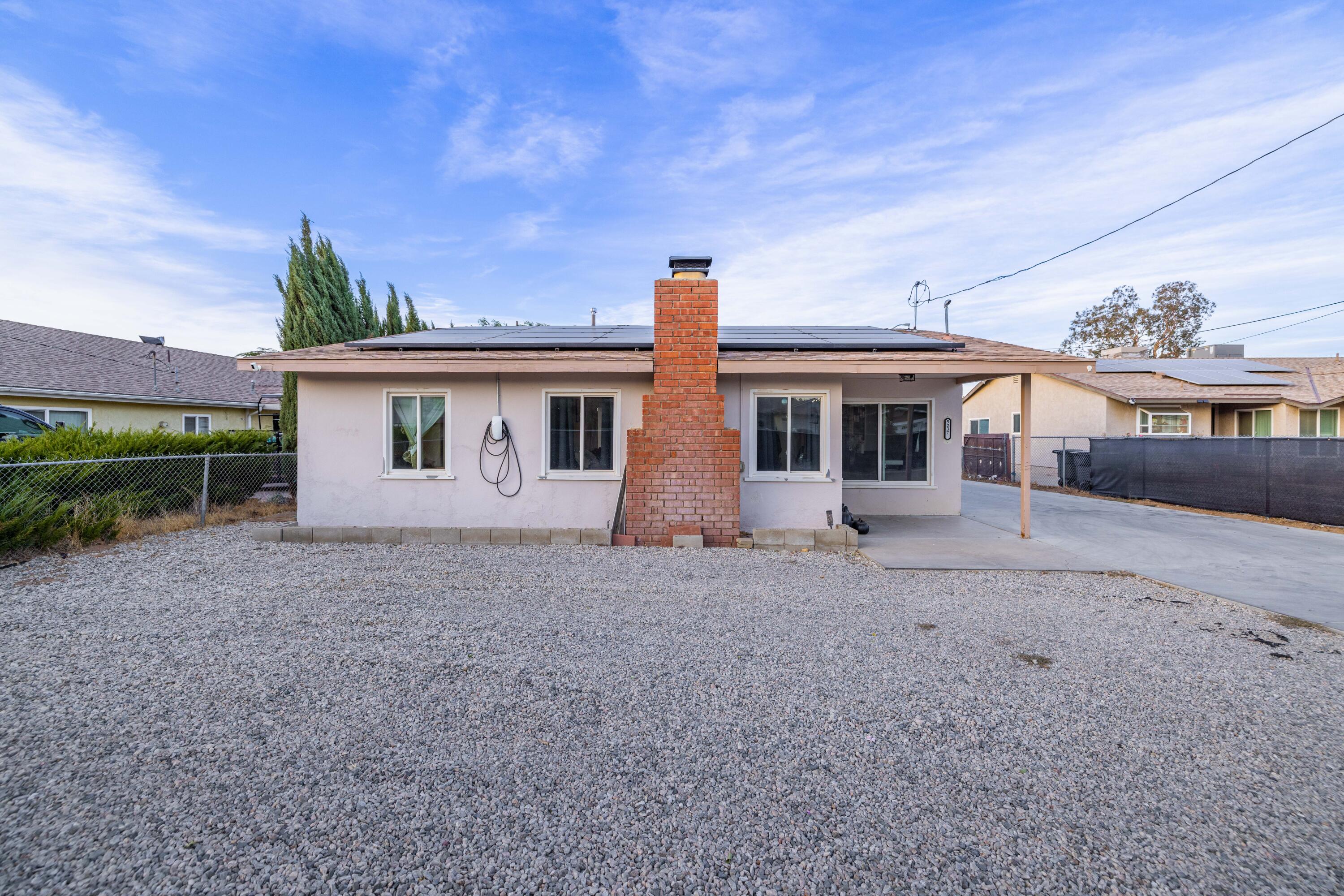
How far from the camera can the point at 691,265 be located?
7980 millimetres

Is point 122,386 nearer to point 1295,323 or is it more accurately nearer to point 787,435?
point 787,435

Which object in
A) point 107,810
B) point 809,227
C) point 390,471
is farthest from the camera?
point 809,227

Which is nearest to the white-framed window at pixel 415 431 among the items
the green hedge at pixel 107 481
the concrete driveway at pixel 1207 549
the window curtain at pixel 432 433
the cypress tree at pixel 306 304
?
the window curtain at pixel 432 433

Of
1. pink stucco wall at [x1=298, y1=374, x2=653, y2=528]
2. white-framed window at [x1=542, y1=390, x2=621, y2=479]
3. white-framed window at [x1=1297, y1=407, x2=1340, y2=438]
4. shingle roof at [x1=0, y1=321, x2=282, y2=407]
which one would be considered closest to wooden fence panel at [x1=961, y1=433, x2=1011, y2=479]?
white-framed window at [x1=1297, y1=407, x2=1340, y2=438]

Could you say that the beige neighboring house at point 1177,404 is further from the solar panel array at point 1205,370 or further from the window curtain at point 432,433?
the window curtain at point 432,433

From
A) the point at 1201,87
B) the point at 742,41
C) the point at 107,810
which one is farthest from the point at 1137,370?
the point at 107,810

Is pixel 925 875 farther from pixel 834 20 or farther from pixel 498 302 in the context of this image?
pixel 498 302

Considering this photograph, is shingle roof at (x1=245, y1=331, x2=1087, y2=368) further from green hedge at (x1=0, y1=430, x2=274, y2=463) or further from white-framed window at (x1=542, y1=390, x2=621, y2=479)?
green hedge at (x1=0, y1=430, x2=274, y2=463)

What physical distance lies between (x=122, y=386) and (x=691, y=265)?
17911 millimetres

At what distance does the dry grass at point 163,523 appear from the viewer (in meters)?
6.81

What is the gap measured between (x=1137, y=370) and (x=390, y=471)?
78.3 feet

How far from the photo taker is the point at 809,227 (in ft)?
49.2

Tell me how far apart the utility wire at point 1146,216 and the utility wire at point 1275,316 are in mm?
11628

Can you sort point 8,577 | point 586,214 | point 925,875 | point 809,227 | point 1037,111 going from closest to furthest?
point 925,875, point 8,577, point 1037,111, point 809,227, point 586,214
